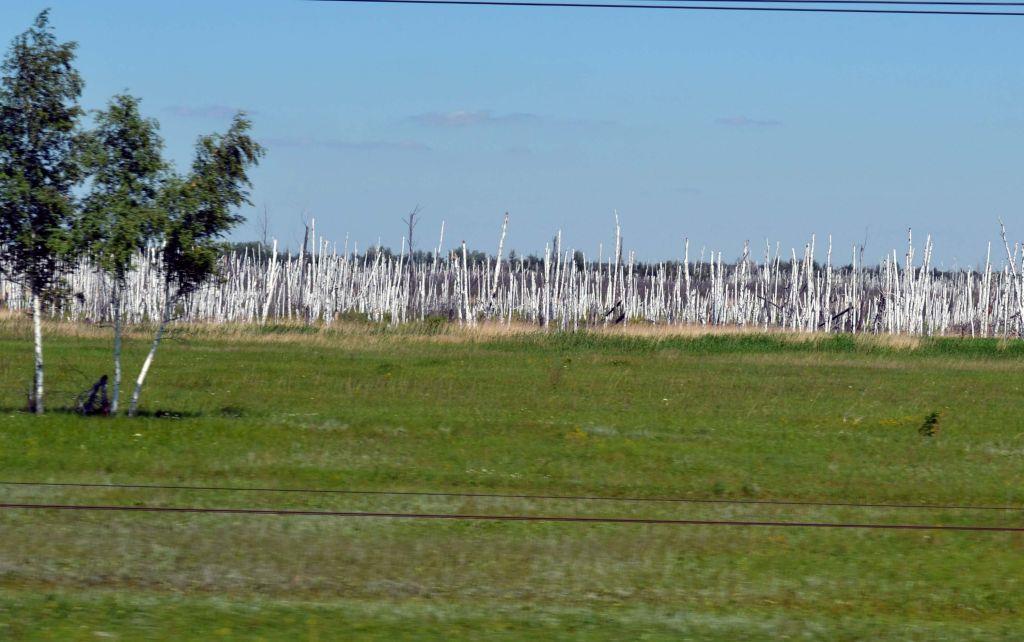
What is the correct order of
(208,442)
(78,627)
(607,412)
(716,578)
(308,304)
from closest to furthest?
(78,627)
(716,578)
(208,442)
(607,412)
(308,304)

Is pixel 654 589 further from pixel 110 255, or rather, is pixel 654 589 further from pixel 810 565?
pixel 110 255

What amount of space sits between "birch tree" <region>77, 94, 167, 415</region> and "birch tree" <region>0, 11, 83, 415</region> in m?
0.40

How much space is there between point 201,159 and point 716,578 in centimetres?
1215

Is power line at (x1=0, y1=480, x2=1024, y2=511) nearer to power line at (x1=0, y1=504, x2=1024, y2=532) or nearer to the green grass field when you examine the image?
the green grass field

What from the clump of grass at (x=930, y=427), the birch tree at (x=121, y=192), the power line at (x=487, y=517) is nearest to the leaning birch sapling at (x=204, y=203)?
the birch tree at (x=121, y=192)

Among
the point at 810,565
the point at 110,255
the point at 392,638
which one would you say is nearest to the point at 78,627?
the point at 392,638

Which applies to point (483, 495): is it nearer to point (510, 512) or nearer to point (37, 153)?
point (510, 512)

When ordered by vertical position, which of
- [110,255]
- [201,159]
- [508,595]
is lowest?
[508,595]

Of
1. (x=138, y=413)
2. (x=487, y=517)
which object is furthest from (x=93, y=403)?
(x=487, y=517)

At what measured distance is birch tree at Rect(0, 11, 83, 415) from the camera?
20172 millimetres

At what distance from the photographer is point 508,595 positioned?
1118 centimetres

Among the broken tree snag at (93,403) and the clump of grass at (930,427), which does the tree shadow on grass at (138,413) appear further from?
the clump of grass at (930,427)

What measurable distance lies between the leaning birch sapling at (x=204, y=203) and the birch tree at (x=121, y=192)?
0.34 metres

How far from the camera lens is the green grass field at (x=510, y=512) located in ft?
33.9
